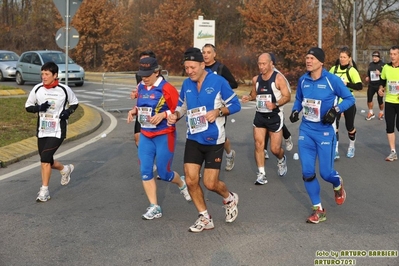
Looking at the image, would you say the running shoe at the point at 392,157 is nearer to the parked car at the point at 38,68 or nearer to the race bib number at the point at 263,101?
the race bib number at the point at 263,101

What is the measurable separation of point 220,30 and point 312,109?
38.7 meters

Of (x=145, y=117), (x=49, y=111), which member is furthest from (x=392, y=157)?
(x=49, y=111)

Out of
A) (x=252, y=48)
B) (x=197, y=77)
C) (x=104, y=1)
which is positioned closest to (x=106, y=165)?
(x=197, y=77)

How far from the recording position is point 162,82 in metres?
6.63

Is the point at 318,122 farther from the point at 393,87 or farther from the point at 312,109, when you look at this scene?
the point at 393,87

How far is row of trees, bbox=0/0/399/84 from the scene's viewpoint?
95.7 feet

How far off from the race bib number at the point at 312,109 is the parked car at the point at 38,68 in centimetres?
2096

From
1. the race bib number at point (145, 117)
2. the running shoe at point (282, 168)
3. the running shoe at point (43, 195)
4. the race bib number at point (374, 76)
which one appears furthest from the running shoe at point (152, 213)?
the race bib number at point (374, 76)

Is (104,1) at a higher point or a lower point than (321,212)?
higher

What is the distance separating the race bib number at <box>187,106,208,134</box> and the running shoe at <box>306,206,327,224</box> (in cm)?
151

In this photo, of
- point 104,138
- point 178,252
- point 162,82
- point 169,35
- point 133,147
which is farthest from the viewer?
point 169,35

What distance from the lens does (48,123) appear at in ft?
24.8

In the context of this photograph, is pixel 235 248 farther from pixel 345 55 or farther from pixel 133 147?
pixel 133 147

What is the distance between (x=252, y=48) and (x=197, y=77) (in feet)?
81.5
